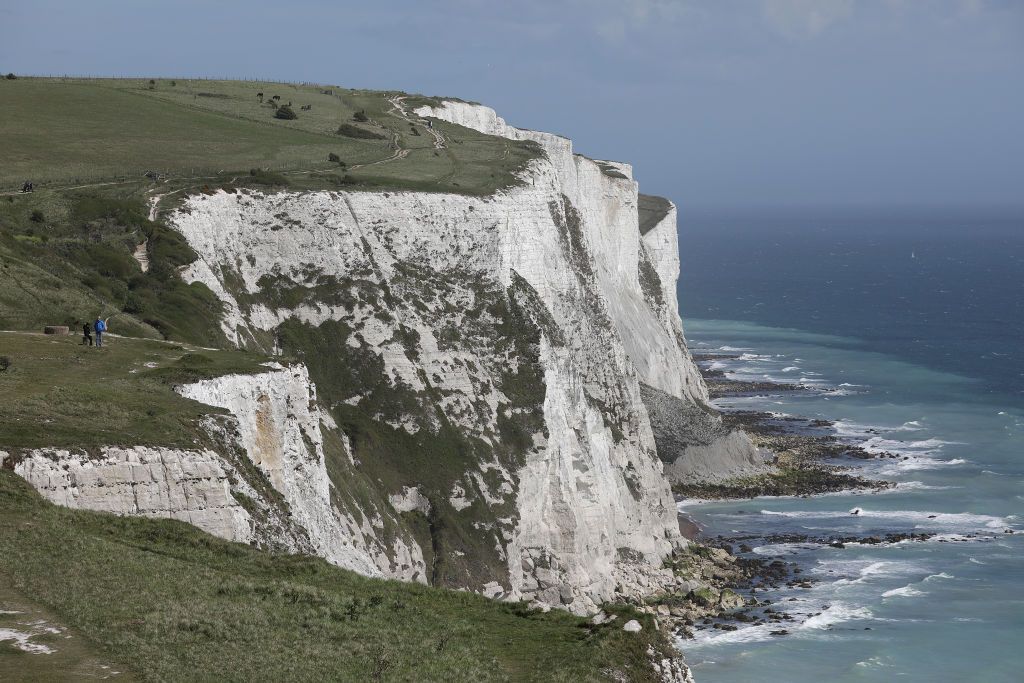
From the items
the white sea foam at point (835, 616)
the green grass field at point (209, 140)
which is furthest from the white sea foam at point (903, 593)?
the green grass field at point (209, 140)

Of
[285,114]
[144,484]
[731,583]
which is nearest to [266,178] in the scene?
[731,583]

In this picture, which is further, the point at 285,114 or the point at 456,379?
the point at 285,114

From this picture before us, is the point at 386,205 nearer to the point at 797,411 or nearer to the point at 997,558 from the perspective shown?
the point at 997,558

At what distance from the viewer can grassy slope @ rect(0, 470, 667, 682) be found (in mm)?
20500

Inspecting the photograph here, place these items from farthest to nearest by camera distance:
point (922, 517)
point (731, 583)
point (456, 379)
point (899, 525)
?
point (922, 517)
point (899, 525)
point (731, 583)
point (456, 379)

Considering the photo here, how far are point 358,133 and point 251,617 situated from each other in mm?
70582

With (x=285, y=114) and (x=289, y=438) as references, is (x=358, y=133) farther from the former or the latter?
(x=289, y=438)

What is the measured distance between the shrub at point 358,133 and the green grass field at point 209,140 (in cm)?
81

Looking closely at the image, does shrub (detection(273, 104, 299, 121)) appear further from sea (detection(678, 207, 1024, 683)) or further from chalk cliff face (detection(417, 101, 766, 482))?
sea (detection(678, 207, 1024, 683))

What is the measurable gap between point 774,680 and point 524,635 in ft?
99.8

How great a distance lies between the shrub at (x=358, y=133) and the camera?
294ft

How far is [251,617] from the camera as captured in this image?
883 inches

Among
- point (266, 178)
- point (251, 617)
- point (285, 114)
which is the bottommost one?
point (251, 617)

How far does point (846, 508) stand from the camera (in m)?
82.1
